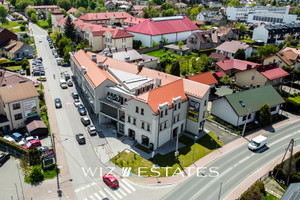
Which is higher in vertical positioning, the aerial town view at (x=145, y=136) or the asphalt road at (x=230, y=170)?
the aerial town view at (x=145, y=136)

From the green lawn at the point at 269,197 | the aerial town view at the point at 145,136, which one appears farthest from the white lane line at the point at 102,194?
the green lawn at the point at 269,197

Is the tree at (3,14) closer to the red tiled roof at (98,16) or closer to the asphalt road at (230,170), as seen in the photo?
the red tiled roof at (98,16)

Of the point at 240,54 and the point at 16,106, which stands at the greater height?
the point at 240,54

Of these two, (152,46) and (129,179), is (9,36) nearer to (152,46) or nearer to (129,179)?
(152,46)

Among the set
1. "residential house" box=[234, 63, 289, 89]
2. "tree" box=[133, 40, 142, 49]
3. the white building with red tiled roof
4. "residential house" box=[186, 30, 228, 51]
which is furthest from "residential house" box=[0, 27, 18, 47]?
"residential house" box=[234, 63, 289, 89]

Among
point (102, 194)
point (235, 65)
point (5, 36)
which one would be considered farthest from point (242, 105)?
point (5, 36)

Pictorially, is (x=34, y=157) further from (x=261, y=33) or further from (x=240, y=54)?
(x=261, y=33)
